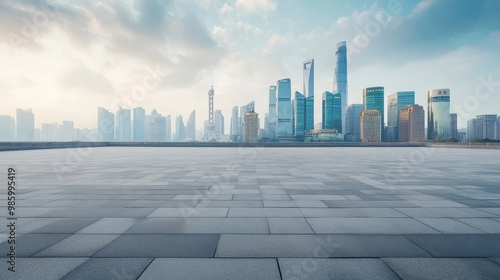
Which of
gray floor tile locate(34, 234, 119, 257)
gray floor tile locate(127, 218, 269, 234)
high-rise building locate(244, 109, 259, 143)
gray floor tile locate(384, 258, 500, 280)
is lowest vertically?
gray floor tile locate(384, 258, 500, 280)

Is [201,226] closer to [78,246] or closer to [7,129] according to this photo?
[78,246]

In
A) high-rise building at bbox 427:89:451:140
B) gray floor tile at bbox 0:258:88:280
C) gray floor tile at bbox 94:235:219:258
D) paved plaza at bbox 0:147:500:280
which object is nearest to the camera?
gray floor tile at bbox 0:258:88:280

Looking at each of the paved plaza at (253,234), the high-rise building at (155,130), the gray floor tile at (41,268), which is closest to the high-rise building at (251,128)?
the high-rise building at (155,130)

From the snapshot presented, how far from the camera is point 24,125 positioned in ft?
422

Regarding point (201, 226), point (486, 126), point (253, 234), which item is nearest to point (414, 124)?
point (486, 126)

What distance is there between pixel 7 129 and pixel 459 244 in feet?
697

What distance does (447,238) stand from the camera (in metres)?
4.63

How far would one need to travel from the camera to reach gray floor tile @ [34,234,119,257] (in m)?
4.01

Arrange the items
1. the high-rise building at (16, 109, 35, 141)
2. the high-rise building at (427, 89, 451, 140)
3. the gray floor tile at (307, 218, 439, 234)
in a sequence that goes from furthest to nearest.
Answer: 1. the high-rise building at (427, 89, 451, 140)
2. the high-rise building at (16, 109, 35, 141)
3. the gray floor tile at (307, 218, 439, 234)

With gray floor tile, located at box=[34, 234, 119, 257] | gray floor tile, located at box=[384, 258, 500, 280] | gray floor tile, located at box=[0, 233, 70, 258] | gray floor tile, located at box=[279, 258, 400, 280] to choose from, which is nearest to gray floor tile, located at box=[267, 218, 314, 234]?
gray floor tile, located at box=[279, 258, 400, 280]

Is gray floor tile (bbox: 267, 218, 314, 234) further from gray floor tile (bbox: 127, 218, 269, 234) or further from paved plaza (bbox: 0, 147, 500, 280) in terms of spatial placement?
gray floor tile (bbox: 127, 218, 269, 234)

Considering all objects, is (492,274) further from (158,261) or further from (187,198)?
(187,198)

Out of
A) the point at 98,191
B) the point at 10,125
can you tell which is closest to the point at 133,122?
the point at 10,125

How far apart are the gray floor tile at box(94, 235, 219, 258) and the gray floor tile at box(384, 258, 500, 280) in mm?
3161
